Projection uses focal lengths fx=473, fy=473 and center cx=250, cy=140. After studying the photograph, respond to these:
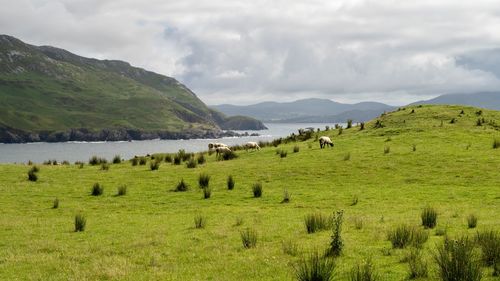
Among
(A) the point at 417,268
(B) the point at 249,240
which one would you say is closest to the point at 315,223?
(B) the point at 249,240

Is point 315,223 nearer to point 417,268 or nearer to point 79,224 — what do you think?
point 417,268

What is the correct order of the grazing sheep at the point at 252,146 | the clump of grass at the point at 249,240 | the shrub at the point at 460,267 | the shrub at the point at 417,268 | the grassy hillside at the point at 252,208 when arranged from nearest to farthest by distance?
the shrub at the point at 460,267 → the shrub at the point at 417,268 → the grassy hillside at the point at 252,208 → the clump of grass at the point at 249,240 → the grazing sheep at the point at 252,146

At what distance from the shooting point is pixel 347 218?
18.1 meters

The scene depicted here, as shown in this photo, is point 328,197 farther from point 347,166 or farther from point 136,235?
point 136,235

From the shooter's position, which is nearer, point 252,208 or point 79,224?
point 79,224

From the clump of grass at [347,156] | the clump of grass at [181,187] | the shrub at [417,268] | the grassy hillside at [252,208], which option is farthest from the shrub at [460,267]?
the clump of grass at [347,156]

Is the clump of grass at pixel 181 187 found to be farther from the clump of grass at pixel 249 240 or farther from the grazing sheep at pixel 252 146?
the grazing sheep at pixel 252 146

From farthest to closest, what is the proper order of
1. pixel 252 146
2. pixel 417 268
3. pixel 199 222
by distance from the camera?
pixel 252 146 → pixel 199 222 → pixel 417 268

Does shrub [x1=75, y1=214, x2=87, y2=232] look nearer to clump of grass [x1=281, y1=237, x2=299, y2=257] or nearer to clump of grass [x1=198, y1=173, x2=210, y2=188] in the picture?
clump of grass [x1=281, y1=237, x2=299, y2=257]

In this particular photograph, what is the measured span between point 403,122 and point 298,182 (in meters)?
23.6

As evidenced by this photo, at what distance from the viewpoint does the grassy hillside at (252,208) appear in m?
12.4

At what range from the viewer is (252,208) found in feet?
71.0

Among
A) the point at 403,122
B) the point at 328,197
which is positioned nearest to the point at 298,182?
the point at 328,197

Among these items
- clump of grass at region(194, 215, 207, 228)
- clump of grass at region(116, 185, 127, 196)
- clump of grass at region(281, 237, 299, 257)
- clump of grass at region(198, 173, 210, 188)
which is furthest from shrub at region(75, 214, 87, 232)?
clump of grass at region(198, 173, 210, 188)
